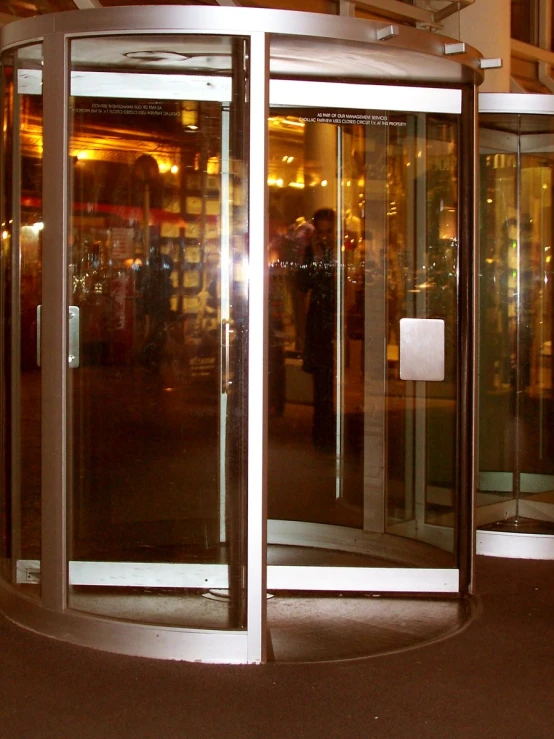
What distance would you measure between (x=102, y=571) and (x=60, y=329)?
4.06ft

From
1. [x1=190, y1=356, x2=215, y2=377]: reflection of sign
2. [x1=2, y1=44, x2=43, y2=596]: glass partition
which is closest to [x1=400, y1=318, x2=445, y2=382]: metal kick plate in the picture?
[x1=190, y1=356, x2=215, y2=377]: reflection of sign

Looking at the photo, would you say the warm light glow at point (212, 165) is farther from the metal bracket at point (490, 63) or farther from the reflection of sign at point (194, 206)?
the metal bracket at point (490, 63)

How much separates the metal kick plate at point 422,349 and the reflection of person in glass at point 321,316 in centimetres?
104

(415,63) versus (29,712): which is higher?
(415,63)

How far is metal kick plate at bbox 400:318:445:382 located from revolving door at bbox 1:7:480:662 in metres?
0.01

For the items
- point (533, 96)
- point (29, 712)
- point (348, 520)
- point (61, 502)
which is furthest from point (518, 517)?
point (29, 712)

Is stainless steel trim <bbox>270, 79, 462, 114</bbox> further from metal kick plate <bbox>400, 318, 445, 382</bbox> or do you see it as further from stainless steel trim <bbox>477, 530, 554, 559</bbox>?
stainless steel trim <bbox>477, 530, 554, 559</bbox>

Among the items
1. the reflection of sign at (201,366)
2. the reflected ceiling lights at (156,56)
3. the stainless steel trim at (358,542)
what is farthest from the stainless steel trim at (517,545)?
the reflected ceiling lights at (156,56)

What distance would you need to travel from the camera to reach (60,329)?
4.08 metres

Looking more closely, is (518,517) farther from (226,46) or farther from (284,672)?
(226,46)

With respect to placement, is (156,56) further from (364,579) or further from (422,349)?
(364,579)

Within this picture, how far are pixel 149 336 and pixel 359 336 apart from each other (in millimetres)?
1442

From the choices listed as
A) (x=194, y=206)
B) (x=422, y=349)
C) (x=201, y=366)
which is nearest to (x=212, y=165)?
(x=194, y=206)

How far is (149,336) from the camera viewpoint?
4.55 metres
